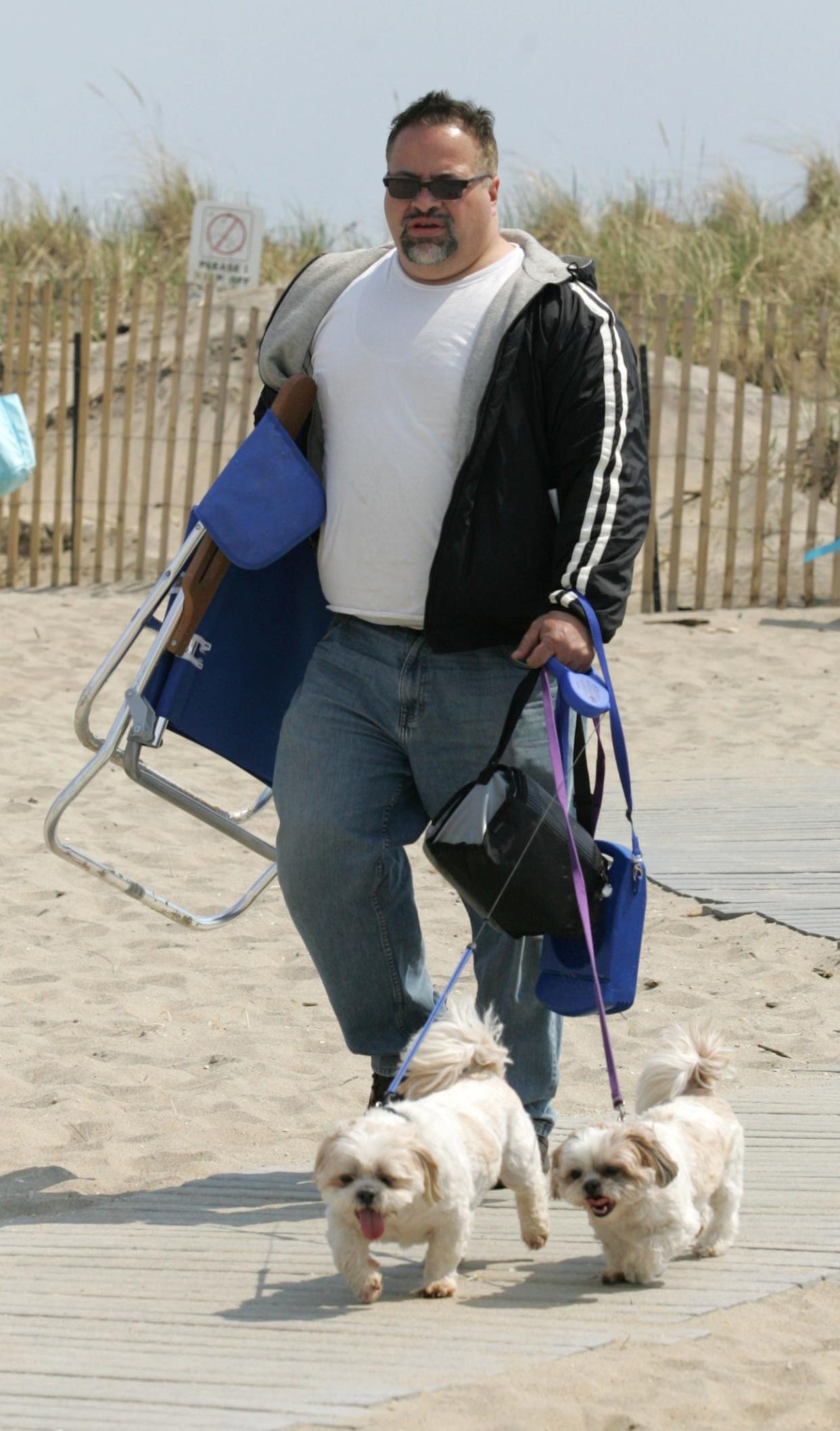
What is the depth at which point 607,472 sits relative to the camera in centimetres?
338

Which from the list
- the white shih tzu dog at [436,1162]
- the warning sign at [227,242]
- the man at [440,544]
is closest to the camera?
the white shih tzu dog at [436,1162]

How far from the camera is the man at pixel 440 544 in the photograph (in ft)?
11.2

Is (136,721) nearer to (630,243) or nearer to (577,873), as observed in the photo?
(577,873)

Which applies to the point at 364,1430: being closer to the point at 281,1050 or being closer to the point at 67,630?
the point at 281,1050

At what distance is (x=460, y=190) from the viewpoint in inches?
135

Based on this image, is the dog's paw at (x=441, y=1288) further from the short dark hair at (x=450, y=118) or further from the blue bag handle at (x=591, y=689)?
the short dark hair at (x=450, y=118)

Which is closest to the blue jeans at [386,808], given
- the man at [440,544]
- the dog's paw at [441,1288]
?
the man at [440,544]

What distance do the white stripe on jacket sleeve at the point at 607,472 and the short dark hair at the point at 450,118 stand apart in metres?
0.41

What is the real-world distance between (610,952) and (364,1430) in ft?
3.68

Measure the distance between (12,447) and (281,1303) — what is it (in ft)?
15.5

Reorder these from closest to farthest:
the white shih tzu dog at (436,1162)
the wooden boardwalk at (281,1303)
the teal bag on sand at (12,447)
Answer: the wooden boardwalk at (281,1303)
the white shih tzu dog at (436,1162)
the teal bag on sand at (12,447)

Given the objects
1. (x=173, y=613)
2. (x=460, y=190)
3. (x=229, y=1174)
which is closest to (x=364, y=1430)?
(x=229, y=1174)

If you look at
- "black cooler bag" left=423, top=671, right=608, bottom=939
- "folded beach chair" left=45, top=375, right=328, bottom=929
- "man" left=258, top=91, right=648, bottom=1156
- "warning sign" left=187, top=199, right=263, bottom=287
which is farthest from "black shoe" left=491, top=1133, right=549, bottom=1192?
"warning sign" left=187, top=199, right=263, bottom=287

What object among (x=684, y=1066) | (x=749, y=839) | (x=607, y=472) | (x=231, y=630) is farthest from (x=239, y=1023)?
(x=749, y=839)
